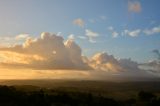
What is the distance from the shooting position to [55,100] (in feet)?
379

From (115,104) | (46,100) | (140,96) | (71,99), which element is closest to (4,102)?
(46,100)

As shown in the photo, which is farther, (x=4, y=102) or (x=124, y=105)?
(x=124, y=105)

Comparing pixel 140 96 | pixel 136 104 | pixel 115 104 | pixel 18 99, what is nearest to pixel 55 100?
pixel 18 99

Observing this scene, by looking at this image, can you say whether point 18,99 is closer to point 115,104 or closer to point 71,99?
point 71,99

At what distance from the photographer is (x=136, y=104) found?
409ft

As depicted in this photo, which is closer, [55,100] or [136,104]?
[55,100]

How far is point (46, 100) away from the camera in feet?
368

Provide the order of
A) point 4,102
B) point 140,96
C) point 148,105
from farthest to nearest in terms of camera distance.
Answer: point 140,96, point 148,105, point 4,102

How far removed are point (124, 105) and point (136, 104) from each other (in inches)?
304

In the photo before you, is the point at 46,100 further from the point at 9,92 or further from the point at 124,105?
the point at 124,105

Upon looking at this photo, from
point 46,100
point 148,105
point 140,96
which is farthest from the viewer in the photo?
point 140,96

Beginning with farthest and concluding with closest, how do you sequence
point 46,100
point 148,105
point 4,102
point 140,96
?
point 140,96
point 148,105
point 46,100
point 4,102

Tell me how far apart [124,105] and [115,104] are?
3.77 m

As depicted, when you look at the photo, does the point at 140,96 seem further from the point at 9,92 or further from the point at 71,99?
the point at 9,92
